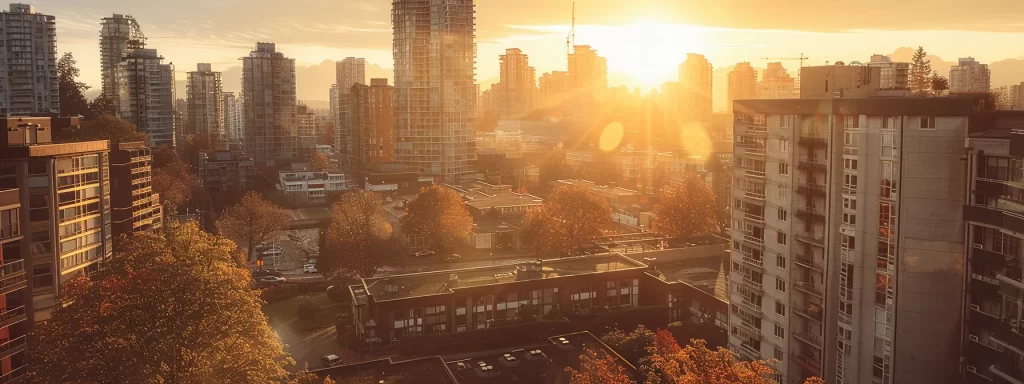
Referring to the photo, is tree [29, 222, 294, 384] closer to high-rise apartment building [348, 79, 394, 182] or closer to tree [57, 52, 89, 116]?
tree [57, 52, 89, 116]

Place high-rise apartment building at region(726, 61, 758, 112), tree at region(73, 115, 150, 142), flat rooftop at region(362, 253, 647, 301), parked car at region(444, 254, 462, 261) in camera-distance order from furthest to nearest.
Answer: high-rise apartment building at region(726, 61, 758, 112), tree at region(73, 115, 150, 142), parked car at region(444, 254, 462, 261), flat rooftop at region(362, 253, 647, 301)

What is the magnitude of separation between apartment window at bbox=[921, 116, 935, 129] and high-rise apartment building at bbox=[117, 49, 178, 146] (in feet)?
212

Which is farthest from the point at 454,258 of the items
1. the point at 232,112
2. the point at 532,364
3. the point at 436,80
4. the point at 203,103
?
the point at 232,112

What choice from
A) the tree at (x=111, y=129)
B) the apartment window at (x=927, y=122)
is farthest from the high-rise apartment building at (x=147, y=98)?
the apartment window at (x=927, y=122)

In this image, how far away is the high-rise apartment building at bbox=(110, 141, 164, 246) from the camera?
25953mm

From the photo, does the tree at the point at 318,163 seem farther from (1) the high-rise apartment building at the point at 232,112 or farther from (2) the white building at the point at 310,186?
(1) the high-rise apartment building at the point at 232,112

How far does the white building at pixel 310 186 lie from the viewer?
5678 centimetres

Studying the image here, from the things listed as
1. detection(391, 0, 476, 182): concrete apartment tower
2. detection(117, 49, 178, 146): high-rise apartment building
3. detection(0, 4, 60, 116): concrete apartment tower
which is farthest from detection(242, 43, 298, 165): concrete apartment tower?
detection(0, 4, 60, 116): concrete apartment tower

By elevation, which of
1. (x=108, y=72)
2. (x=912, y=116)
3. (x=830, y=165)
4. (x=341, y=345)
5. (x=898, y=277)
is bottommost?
(x=341, y=345)

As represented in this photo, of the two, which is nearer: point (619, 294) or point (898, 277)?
point (898, 277)

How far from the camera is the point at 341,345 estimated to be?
82.0 feet

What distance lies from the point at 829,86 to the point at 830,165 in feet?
7.61

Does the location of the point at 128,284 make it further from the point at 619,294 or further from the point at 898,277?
the point at 619,294

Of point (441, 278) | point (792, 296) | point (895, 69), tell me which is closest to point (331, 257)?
point (441, 278)
